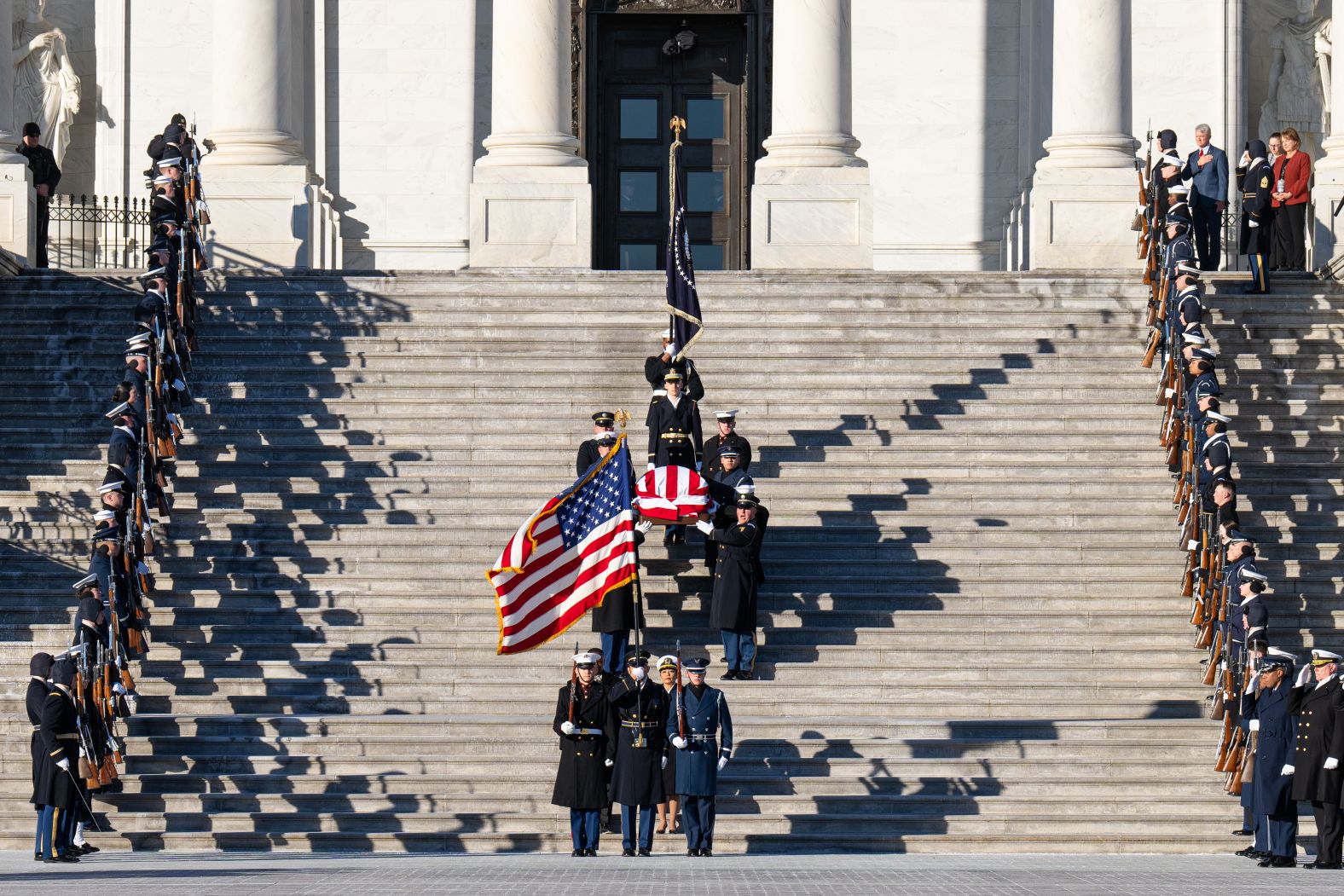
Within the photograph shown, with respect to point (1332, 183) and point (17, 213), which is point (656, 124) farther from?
point (17, 213)

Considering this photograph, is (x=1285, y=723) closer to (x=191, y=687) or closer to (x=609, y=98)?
(x=191, y=687)

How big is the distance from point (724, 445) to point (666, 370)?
1115mm

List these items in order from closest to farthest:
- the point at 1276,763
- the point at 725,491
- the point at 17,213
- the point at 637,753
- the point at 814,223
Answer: the point at 1276,763 < the point at 637,753 < the point at 725,491 < the point at 17,213 < the point at 814,223

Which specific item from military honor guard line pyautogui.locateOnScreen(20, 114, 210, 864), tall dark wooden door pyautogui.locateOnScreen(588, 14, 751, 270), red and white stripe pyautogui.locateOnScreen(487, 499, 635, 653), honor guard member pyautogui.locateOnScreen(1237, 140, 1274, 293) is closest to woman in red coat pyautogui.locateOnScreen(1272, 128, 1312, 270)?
honor guard member pyautogui.locateOnScreen(1237, 140, 1274, 293)

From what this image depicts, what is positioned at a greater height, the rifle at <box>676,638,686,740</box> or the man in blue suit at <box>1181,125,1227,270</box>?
the man in blue suit at <box>1181,125,1227,270</box>

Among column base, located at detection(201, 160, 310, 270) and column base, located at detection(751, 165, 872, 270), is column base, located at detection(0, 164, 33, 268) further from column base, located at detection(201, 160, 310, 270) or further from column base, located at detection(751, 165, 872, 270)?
column base, located at detection(751, 165, 872, 270)

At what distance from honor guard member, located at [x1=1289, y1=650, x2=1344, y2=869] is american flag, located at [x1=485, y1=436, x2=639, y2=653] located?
6451 mm

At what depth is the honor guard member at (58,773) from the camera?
75.9 feet

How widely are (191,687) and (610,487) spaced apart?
467cm

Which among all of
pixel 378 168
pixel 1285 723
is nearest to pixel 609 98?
pixel 378 168

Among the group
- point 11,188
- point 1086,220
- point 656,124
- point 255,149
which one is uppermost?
point 656,124

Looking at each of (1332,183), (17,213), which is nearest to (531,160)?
(17,213)

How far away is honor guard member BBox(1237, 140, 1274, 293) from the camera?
111 feet

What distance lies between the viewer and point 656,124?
4316 centimetres
